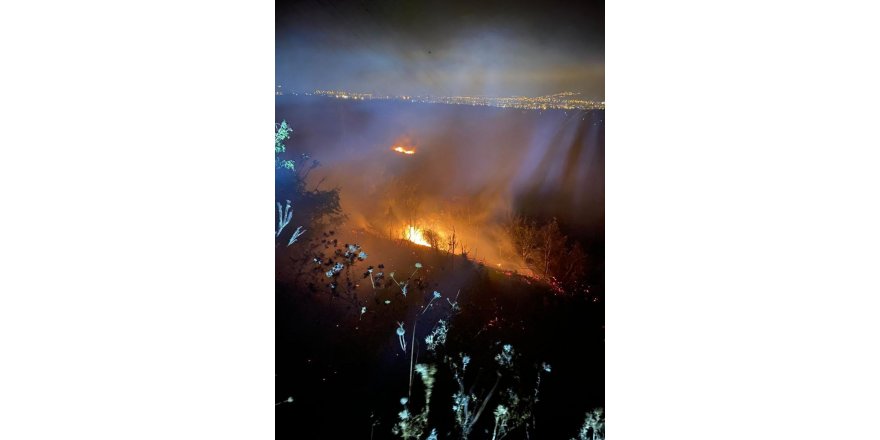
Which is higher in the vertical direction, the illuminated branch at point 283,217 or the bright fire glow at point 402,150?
the bright fire glow at point 402,150

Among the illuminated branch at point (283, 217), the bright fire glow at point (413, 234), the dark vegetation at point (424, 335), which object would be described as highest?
the illuminated branch at point (283, 217)

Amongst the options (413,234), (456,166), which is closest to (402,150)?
(456,166)

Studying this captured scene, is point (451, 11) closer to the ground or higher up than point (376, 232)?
higher up

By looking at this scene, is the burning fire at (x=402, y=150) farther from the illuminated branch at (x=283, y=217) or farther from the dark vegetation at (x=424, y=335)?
the illuminated branch at (x=283, y=217)

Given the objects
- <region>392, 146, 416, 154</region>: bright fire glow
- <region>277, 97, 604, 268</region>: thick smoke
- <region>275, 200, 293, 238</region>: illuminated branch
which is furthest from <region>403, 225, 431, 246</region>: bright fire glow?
<region>275, 200, 293, 238</region>: illuminated branch

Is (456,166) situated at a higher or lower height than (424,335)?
higher

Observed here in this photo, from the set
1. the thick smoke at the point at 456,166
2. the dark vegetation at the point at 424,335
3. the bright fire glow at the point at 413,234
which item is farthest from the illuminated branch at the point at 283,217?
the bright fire glow at the point at 413,234

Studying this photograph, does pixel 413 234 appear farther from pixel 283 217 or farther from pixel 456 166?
pixel 283 217

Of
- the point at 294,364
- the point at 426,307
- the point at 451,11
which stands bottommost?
the point at 294,364
